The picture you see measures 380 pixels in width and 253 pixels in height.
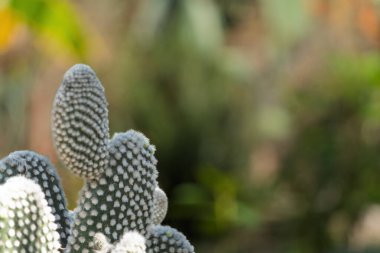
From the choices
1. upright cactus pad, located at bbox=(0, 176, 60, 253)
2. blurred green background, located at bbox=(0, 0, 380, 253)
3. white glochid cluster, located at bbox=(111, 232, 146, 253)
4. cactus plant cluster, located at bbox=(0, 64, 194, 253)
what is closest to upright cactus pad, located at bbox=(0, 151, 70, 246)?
cactus plant cluster, located at bbox=(0, 64, 194, 253)

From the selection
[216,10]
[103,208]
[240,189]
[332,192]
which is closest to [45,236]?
[103,208]

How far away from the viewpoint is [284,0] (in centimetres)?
1037

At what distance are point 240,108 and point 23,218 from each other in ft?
31.0

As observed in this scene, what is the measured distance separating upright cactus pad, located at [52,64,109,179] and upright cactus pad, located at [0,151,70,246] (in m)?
0.09

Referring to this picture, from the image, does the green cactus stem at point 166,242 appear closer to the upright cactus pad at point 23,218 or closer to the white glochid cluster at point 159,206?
the white glochid cluster at point 159,206

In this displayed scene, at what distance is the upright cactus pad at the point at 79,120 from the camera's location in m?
1.40

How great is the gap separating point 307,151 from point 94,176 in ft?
25.3

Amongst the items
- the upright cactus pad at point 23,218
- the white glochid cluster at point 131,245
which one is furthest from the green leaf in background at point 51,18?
the white glochid cluster at point 131,245

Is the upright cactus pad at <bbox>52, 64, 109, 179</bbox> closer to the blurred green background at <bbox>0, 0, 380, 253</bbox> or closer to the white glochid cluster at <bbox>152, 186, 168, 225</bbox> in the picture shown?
the white glochid cluster at <bbox>152, 186, 168, 225</bbox>

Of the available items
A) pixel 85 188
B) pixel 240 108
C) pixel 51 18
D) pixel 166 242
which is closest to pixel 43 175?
pixel 85 188

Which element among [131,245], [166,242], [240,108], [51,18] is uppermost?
[240,108]

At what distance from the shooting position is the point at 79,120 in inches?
55.4

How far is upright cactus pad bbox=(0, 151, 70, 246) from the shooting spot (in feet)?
4.81

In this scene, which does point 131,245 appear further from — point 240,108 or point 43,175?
point 240,108
